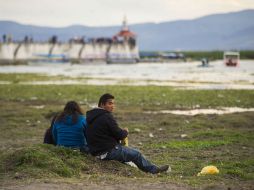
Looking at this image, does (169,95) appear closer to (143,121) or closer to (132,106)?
(132,106)

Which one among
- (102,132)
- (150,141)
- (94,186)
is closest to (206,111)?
(150,141)

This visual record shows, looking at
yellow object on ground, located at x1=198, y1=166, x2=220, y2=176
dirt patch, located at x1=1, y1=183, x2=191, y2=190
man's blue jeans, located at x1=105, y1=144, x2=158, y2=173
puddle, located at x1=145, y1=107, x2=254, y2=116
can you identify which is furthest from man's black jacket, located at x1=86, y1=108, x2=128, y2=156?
puddle, located at x1=145, y1=107, x2=254, y2=116

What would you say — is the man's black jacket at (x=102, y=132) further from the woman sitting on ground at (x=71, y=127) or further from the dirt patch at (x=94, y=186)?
the dirt patch at (x=94, y=186)

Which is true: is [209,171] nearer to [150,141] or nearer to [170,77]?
[150,141]

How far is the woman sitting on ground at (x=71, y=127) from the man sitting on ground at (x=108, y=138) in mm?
451

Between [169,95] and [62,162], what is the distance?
76.5 feet

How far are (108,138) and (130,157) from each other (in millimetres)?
561

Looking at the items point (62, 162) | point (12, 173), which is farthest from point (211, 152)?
point (12, 173)

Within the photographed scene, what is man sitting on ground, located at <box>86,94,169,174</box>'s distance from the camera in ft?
38.6

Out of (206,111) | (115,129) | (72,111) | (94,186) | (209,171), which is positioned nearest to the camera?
(94,186)

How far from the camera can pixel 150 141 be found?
1736 centimetres

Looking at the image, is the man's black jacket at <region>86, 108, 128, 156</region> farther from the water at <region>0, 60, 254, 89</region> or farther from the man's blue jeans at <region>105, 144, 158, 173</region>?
the water at <region>0, 60, 254, 89</region>

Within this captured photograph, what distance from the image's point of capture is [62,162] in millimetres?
11438

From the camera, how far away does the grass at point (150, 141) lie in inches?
436
